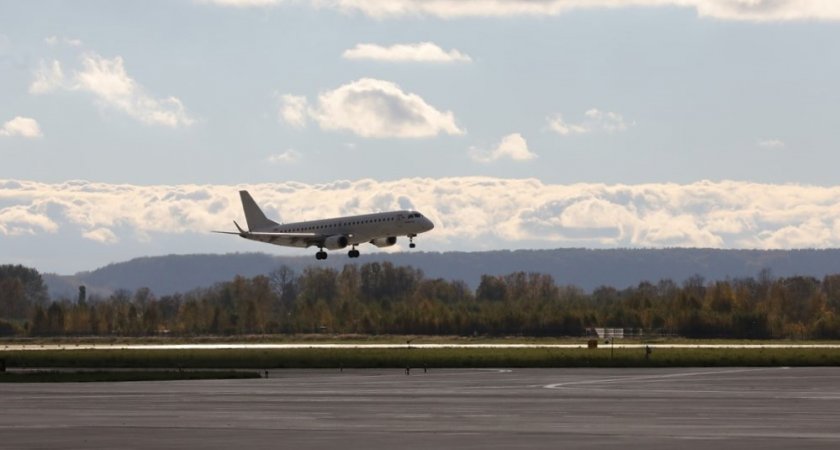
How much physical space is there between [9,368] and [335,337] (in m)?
77.3

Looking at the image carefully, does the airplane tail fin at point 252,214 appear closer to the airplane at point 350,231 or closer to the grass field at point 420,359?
the airplane at point 350,231

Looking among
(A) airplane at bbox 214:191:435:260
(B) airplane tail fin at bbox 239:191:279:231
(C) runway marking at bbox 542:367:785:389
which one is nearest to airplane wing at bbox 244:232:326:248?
(A) airplane at bbox 214:191:435:260

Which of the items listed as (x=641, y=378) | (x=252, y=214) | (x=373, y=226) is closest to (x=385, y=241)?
(x=373, y=226)

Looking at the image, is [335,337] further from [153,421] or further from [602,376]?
[153,421]

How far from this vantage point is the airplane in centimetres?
13988

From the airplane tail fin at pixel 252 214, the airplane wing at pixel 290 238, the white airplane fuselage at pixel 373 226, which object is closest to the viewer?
the white airplane fuselage at pixel 373 226

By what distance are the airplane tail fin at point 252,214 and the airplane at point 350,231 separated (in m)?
13.5

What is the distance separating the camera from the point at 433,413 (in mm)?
48750

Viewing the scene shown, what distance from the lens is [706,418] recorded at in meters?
45.9

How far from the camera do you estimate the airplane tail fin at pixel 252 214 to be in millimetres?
169625

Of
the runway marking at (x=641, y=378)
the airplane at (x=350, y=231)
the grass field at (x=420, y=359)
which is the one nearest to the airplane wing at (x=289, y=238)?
the airplane at (x=350, y=231)

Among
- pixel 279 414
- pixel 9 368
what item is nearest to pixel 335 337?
pixel 9 368

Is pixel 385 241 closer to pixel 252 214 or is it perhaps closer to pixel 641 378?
pixel 252 214

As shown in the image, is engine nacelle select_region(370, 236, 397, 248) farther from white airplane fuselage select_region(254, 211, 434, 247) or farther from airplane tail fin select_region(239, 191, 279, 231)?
airplane tail fin select_region(239, 191, 279, 231)
